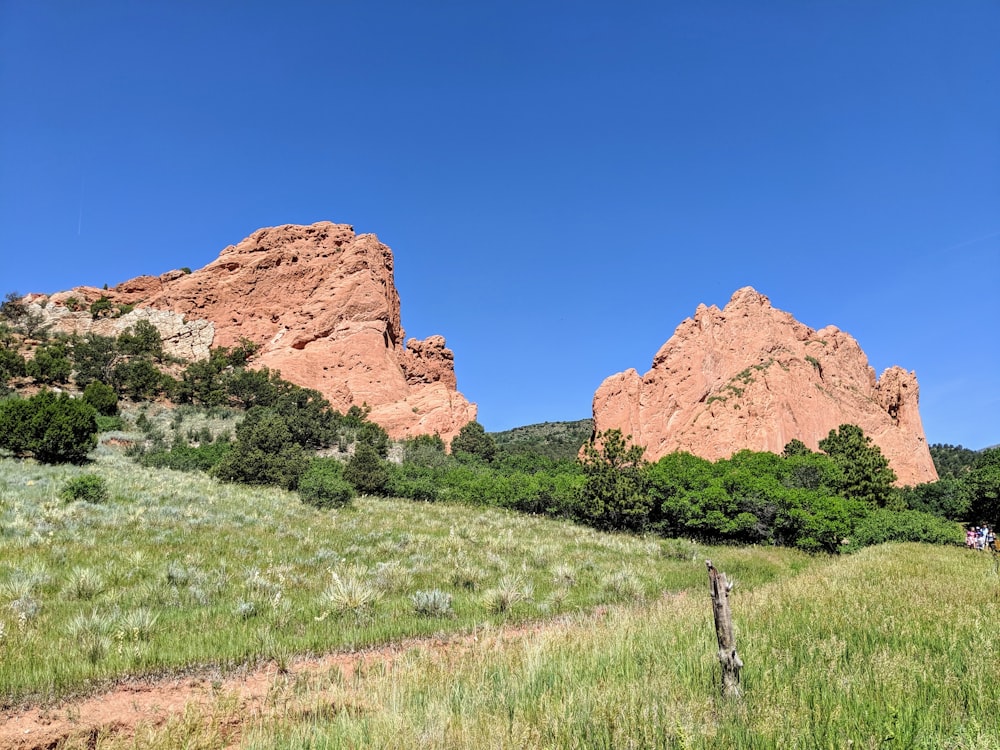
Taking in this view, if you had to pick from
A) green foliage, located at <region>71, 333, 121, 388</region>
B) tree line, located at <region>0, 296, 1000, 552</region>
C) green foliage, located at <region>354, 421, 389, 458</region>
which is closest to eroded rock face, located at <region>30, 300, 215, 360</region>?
green foliage, located at <region>71, 333, 121, 388</region>

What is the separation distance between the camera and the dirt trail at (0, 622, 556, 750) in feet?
15.1

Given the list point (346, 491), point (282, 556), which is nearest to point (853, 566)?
point (282, 556)

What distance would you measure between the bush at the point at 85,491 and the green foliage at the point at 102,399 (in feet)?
129

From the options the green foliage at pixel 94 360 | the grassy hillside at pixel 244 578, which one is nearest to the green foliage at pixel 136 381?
the green foliage at pixel 94 360

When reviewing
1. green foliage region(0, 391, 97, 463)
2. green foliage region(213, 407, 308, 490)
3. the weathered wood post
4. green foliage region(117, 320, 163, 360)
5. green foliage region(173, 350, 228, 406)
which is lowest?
A: the weathered wood post

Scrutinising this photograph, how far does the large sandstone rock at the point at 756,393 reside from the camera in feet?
196

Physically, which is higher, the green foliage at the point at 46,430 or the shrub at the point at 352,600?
the green foliage at the point at 46,430

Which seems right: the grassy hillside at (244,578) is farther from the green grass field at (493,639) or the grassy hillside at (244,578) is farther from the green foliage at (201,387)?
the green foliage at (201,387)

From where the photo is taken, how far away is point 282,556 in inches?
529

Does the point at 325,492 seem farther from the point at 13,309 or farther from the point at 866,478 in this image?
the point at 13,309

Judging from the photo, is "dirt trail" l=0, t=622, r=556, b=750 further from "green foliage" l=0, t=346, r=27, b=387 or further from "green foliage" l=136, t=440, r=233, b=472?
"green foliage" l=0, t=346, r=27, b=387

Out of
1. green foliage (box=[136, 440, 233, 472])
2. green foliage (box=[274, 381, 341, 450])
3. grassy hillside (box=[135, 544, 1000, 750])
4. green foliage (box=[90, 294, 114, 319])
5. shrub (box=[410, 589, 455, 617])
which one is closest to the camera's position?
grassy hillside (box=[135, 544, 1000, 750])

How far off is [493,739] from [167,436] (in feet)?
176

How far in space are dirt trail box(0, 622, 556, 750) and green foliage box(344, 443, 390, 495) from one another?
92.9 ft
